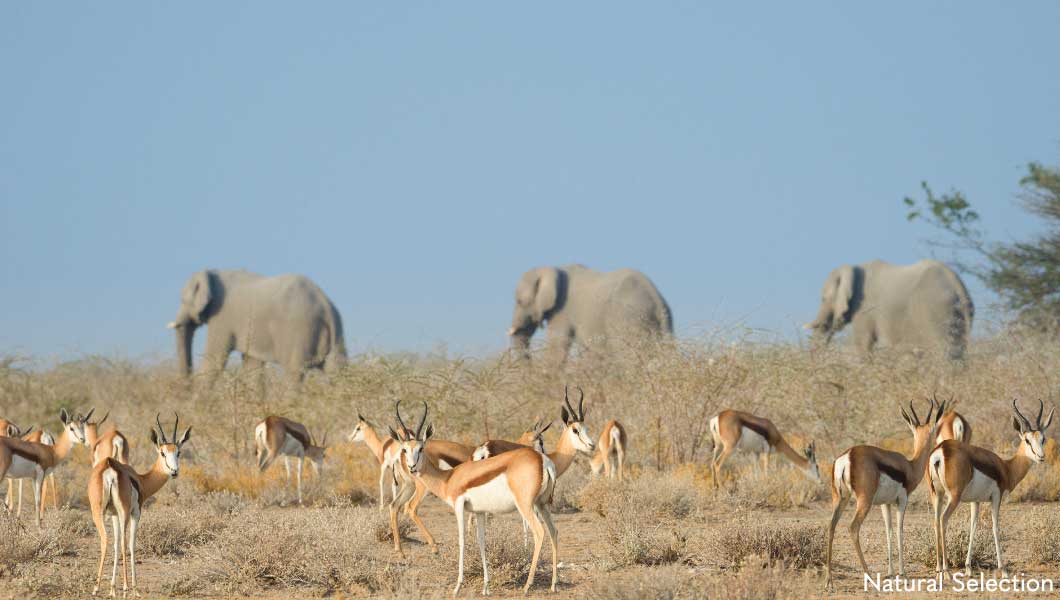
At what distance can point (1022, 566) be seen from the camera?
9.55 m

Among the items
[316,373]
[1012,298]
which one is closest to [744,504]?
[316,373]

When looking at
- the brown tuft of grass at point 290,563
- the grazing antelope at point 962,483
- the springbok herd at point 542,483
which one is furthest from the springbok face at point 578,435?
the grazing antelope at point 962,483

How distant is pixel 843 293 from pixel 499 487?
2136 centimetres

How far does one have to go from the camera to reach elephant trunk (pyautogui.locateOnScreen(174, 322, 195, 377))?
29.2 metres

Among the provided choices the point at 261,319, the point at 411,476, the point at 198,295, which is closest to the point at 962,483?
the point at 411,476

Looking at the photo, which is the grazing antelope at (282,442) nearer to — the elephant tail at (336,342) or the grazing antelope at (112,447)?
the grazing antelope at (112,447)

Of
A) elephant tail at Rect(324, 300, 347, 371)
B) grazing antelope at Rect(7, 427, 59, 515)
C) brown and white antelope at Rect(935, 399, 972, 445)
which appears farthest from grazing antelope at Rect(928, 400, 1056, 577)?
elephant tail at Rect(324, 300, 347, 371)

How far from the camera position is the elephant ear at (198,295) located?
95.2 ft

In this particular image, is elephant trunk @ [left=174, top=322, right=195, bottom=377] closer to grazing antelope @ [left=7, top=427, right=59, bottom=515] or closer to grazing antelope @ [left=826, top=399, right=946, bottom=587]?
grazing antelope @ [left=7, top=427, right=59, bottom=515]

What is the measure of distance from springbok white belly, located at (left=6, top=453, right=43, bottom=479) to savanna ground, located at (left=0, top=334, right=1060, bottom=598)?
467mm

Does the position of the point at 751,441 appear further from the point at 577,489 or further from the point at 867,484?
the point at 867,484

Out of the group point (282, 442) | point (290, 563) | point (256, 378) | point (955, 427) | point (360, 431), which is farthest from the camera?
point (256, 378)

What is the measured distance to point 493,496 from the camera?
29.1ft

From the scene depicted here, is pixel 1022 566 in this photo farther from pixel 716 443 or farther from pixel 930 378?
pixel 930 378
